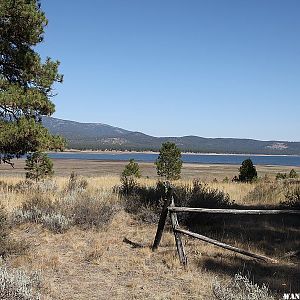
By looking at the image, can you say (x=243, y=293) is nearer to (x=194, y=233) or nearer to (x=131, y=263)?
(x=194, y=233)

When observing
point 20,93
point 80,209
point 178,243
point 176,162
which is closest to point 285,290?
point 178,243

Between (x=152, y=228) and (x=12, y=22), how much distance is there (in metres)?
6.48

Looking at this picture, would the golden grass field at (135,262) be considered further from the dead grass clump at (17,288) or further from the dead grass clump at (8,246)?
the dead grass clump at (17,288)

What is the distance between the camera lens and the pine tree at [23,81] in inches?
424

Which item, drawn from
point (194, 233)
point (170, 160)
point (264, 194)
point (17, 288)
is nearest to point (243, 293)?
point (194, 233)

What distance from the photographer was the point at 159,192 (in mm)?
13109

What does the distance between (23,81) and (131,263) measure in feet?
23.1

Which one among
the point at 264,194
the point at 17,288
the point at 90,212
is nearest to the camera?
the point at 17,288

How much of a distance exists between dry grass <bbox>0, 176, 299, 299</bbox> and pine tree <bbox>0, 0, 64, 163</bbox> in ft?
8.04

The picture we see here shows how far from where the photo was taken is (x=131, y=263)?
767 centimetres

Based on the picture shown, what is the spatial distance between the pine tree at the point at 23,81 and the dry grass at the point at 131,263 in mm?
2451

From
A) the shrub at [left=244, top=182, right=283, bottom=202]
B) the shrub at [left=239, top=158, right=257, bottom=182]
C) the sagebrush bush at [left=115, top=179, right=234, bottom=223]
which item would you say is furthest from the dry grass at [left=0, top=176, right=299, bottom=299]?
the shrub at [left=239, top=158, right=257, bottom=182]

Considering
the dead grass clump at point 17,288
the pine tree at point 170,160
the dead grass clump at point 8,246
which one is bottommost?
the dead grass clump at point 8,246

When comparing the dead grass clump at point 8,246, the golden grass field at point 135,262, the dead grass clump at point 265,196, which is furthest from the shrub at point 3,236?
the dead grass clump at point 265,196
